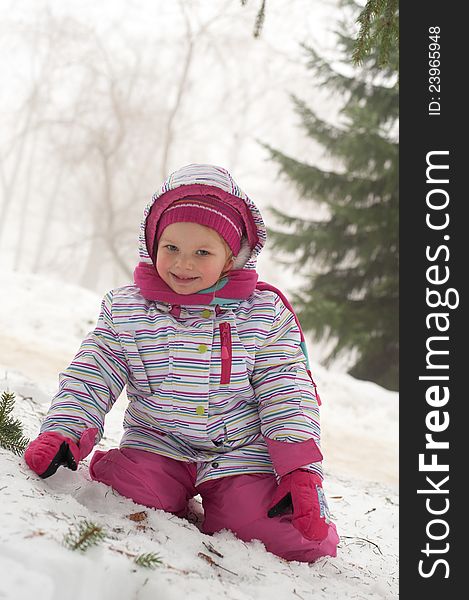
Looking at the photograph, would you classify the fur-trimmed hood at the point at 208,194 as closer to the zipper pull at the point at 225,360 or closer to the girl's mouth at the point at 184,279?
the girl's mouth at the point at 184,279

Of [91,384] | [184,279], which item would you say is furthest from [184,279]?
[91,384]

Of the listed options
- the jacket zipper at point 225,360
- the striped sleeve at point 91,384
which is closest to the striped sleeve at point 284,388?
the jacket zipper at point 225,360

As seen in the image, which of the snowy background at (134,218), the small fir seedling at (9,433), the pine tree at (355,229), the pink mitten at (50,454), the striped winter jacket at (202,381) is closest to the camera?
the snowy background at (134,218)

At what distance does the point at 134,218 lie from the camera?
15852 millimetres

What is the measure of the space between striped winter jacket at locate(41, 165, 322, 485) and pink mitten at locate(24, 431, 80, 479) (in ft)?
0.45

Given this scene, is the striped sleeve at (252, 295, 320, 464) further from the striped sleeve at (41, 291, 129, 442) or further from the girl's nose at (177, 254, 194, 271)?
the striped sleeve at (41, 291, 129, 442)

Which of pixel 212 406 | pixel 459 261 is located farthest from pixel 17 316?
pixel 459 261

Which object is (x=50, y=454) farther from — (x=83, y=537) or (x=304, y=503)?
(x=304, y=503)

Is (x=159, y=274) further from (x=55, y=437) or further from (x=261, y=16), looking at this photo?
(x=261, y=16)

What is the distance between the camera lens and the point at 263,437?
203 cm

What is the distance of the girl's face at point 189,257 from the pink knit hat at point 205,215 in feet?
0.06

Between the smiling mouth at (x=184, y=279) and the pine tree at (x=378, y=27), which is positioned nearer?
the smiling mouth at (x=184, y=279)

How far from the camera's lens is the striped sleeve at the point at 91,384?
1835mm

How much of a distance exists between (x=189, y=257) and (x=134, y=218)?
46.5 feet
